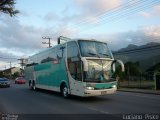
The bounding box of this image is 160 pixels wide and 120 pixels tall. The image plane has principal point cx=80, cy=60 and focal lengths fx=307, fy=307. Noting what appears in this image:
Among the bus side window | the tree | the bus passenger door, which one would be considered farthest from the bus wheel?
the tree

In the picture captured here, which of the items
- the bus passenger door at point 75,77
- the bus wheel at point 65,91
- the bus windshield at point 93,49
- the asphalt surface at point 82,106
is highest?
the bus windshield at point 93,49

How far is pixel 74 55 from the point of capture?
61.0 feet

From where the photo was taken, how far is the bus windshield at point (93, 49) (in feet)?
59.1

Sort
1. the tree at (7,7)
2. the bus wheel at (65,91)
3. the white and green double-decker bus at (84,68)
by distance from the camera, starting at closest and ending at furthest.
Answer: the tree at (7,7), the white and green double-decker bus at (84,68), the bus wheel at (65,91)

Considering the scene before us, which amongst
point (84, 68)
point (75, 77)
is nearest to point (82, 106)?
point (84, 68)

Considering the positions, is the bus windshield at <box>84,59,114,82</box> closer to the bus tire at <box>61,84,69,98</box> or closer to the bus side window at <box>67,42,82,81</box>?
the bus side window at <box>67,42,82,81</box>

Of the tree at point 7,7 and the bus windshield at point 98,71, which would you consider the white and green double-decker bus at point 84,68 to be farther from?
the tree at point 7,7

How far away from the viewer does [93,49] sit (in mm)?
18406

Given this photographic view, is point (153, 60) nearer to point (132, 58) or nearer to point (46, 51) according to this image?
point (132, 58)

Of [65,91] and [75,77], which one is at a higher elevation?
[75,77]

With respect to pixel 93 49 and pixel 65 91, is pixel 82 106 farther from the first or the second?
pixel 65 91

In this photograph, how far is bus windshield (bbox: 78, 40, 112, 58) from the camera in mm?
18002

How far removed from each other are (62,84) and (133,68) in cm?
4668

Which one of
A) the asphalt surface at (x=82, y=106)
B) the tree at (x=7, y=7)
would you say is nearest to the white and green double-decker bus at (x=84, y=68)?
the asphalt surface at (x=82, y=106)
